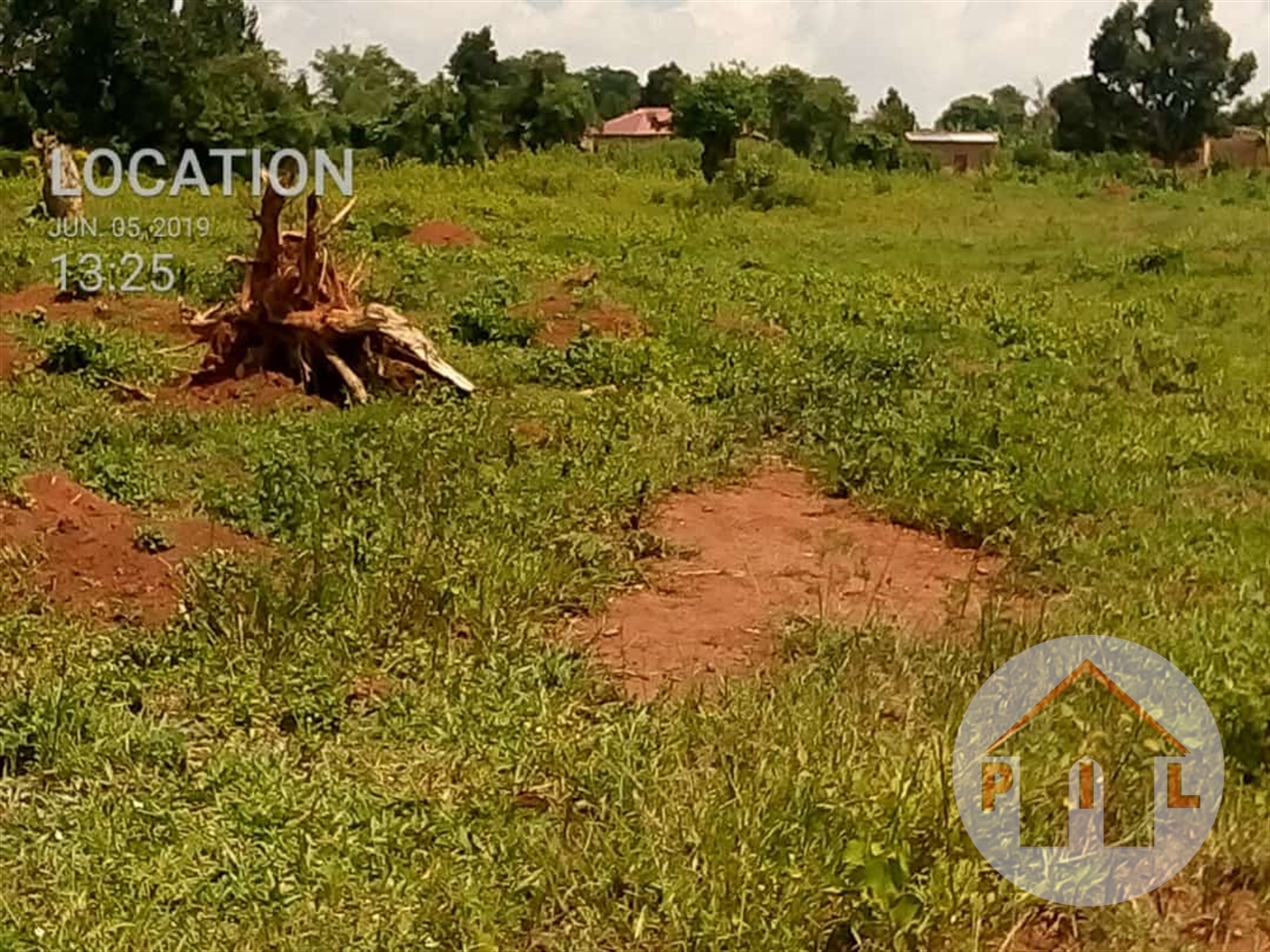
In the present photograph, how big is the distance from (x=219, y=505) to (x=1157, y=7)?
35.7m

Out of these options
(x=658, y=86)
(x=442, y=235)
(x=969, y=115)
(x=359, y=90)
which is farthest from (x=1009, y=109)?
(x=442, y=235)

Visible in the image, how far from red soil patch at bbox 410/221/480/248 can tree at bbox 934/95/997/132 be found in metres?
43.7

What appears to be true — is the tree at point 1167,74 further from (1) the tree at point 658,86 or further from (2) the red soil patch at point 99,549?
(2) the red soil patch at point 99,549

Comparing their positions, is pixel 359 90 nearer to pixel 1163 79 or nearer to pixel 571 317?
pixel 1163 79

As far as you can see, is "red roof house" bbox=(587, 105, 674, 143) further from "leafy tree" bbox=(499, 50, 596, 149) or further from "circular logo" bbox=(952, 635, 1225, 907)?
"circular logo" bbox=(952, 635, 1225, 907)

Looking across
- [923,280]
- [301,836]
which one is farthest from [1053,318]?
[301,836]

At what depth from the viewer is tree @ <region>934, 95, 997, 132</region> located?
54.2m

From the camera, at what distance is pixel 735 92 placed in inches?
816

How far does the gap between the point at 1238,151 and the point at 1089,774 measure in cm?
3328

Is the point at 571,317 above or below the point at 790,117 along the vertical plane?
below

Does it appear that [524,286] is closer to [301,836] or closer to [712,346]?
[712,346]

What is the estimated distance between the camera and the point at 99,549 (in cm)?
470
